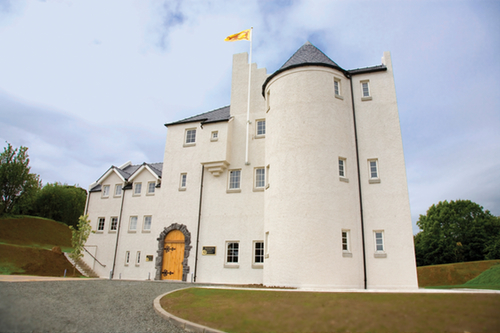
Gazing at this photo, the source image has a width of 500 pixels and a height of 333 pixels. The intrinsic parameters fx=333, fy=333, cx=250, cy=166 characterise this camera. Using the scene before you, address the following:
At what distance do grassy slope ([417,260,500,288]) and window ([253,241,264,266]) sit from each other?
89.7ft

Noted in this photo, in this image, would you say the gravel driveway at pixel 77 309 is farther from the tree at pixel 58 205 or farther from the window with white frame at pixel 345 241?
the tree at pixel 58 205

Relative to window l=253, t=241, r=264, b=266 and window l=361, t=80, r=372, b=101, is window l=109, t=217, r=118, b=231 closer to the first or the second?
window l=253, t=241, r=264, b=266

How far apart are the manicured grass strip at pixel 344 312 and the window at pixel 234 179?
1265cm

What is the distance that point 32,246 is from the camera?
1563 inches

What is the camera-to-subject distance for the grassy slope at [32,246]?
3040cm

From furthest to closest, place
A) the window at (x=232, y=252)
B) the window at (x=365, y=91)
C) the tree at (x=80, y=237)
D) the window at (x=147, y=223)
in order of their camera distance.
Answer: the window at (x=147, y=223) → the tree at (x=80, y=237) → the window at (x=232, y=252) → the window at (x=365, y=91)

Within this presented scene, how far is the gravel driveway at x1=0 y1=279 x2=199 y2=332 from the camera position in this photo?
7.17 metres

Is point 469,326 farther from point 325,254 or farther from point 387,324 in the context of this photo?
point 325,254

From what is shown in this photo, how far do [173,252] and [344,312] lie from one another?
60.0ft

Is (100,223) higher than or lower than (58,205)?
lower

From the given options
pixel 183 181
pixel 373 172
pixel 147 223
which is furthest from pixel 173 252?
pixel 373 172

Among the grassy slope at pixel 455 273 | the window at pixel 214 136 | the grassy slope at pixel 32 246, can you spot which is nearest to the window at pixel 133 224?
the grassy slope at pixel 32 246

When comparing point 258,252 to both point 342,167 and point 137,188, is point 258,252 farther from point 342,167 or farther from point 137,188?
point 137,188

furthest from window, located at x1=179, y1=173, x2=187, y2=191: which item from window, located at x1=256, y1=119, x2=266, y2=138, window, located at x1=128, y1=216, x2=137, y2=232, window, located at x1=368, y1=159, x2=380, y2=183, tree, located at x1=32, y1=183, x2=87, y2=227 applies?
tree, located at x1=32, y1=183, x2=87, y2=227
